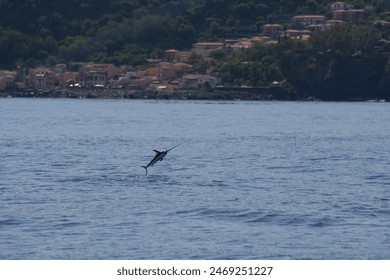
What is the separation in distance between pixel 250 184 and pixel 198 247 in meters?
12.9

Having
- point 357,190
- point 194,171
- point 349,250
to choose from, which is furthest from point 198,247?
point 194,171

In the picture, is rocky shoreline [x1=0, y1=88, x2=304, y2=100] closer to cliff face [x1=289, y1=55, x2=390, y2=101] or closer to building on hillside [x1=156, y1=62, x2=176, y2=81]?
cliff face [x1=289, y1=55, x2=390, y2=101]

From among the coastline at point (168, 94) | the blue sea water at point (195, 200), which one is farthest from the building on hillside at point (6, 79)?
the blue sea water at point (195, 200)

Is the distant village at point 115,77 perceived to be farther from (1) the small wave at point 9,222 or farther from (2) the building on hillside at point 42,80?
(1) the small wave at point 9,222

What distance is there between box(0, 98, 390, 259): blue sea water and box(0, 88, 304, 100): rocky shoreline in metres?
108

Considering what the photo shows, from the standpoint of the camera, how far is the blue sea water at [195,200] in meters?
28.6

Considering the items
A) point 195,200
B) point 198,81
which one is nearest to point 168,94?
point 198,81

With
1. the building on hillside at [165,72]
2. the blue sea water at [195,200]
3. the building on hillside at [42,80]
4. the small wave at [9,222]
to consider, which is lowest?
the building on hillside at [42,80]

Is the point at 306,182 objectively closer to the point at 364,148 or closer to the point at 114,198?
the point at 114,198

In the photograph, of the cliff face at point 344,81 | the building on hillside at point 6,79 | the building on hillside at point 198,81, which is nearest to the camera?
the cliff face at point 344,81

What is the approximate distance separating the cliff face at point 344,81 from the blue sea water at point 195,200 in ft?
361

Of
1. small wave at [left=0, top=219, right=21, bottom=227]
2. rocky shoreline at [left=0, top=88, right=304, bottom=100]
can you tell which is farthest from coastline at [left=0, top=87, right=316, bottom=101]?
small wave at [left=0, top=219, right=21, bottom=227]

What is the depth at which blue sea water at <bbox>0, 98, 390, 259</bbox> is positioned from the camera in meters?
28.6

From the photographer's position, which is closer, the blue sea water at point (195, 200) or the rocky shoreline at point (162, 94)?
the blue sea water at point (195, 200)
